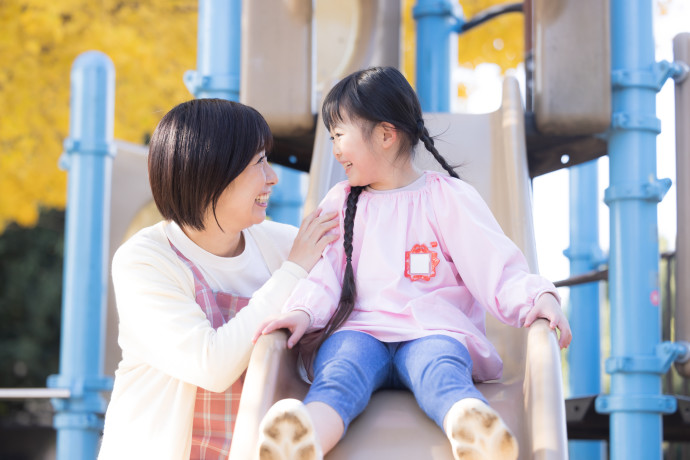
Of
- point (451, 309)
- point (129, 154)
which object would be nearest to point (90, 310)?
point (129, 154)

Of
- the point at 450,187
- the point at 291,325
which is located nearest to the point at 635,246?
the point at 450,187

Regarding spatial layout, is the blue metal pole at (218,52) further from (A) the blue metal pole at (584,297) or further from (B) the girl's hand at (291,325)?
(A) the blue metal pole at (584,297)

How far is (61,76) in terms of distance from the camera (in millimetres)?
6488

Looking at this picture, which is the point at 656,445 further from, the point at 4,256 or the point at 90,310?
the point at 4,256

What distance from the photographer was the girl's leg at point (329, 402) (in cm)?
165

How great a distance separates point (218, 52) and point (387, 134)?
148cm

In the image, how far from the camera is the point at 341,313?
7.45 feet

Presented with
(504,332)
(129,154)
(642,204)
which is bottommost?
(504,332)

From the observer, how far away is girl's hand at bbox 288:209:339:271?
2357mm

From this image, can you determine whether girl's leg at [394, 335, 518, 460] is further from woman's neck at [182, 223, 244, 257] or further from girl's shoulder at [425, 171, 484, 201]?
woman's neck at [182, 223, 244, 257]

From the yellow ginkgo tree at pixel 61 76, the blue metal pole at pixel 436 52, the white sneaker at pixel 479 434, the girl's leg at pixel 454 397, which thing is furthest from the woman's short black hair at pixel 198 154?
the yellow ginkgo tree at pixel 61 76

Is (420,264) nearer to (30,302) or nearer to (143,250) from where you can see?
(143,250)

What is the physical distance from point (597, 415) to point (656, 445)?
56 centimetres

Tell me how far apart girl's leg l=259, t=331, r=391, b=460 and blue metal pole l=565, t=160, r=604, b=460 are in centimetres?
268
